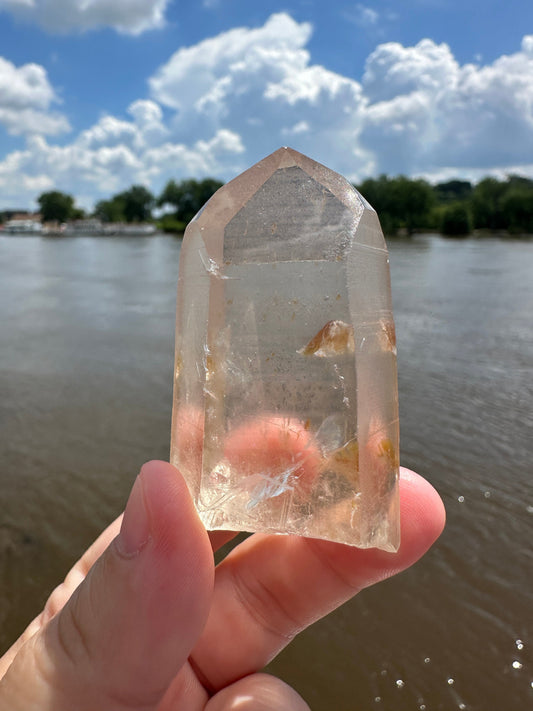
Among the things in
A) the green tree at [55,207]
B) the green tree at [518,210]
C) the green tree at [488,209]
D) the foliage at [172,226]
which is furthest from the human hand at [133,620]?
the green tree at [55,207]

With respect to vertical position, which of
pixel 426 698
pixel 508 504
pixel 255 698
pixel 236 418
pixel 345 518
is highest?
pixel 236 418

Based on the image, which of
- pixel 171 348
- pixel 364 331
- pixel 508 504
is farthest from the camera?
pixel 171 348

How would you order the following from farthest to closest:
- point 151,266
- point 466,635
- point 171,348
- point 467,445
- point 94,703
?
point 151,266 < point 171,348 < point 467,445 < point 466,635 < point 94,703

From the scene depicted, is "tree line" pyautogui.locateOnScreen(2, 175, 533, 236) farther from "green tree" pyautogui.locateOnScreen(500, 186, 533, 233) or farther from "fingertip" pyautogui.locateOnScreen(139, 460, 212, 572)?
"fingertip" pyautogui.locateOnScreen(139, 460, 212, 572)

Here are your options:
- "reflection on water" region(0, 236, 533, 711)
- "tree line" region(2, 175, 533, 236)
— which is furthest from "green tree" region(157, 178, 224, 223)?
"reflection on water" region(0, 236, 533, 711)

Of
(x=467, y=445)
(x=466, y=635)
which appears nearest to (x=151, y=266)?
(x=467, y=445)

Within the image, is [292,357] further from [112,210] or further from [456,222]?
[112,210]

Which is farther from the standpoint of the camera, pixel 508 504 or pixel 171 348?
pixel 171 348

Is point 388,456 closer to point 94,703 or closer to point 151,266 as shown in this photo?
point 94,703
